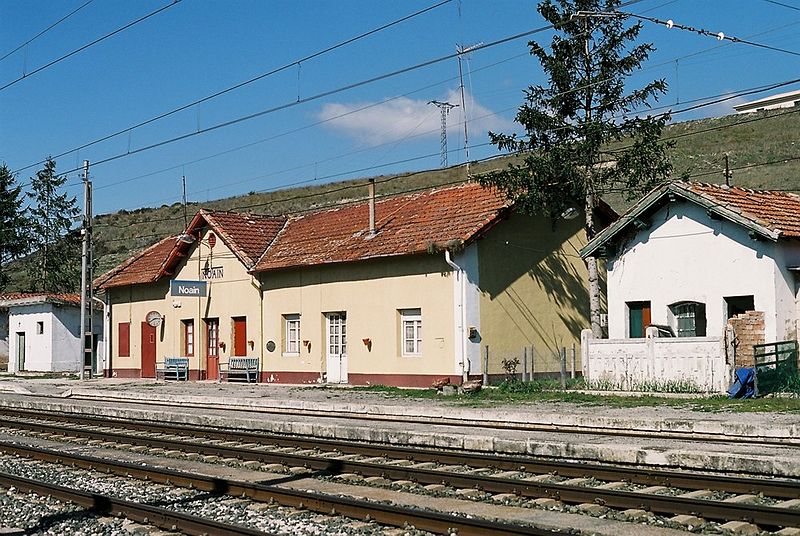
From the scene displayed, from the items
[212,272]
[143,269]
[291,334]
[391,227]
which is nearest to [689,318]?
[391,227]

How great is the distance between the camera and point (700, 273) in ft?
77.5

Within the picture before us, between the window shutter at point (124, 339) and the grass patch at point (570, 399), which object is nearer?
the grass patch at point (570, 399)

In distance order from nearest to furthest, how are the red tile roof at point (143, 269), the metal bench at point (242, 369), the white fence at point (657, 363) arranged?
the white fence at point (657, 363)
the metal bench at point (242, 369)
the red tile roof at point (143, 269)

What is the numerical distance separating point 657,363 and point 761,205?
4961 mm

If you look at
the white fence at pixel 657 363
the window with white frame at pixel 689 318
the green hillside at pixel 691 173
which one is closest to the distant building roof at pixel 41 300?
the green hillside at pixel 691 173

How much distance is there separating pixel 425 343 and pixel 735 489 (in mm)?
17322

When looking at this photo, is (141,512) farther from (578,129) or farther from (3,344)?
(3,344)

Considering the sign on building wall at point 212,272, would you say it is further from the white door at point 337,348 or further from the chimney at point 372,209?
the chimney at point 372,209

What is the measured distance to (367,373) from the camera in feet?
96.5

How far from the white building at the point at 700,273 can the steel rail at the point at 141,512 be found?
14.3m

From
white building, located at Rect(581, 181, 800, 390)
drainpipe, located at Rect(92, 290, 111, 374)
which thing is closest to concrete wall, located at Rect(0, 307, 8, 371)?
drainpipe, located at Rect(92, 290, 111, 374)

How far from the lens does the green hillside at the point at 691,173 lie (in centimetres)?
6982

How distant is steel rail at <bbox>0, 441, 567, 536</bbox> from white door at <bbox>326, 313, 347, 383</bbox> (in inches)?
638

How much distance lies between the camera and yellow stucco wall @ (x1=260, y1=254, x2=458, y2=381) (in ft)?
90.0
